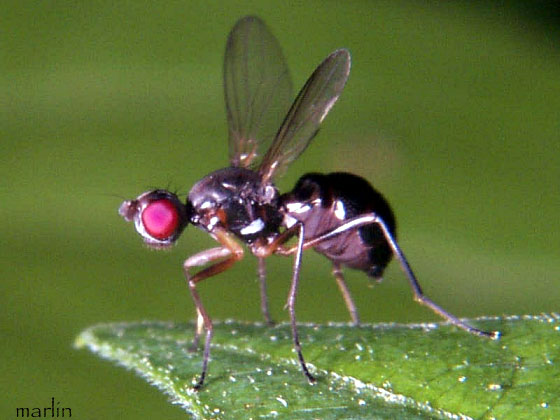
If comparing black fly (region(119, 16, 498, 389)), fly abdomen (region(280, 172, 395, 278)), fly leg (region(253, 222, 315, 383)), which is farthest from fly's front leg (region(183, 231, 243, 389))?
fly abdomen (region(280, 172, 395, 278))

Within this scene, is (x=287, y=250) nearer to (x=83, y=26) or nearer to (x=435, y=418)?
(x=435, y=418)

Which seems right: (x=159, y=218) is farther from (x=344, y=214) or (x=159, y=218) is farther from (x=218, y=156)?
(x=218, y=156)

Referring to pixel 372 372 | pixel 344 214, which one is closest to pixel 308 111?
pixel 344 214

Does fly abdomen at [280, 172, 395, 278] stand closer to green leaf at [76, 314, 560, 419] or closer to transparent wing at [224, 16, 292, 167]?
transparent wing at [224, 16, 292, 167]

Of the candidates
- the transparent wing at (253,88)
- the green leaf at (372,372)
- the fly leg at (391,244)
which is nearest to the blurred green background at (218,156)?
the transparent wing at (253,88)

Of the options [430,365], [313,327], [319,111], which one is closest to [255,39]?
[319,111]

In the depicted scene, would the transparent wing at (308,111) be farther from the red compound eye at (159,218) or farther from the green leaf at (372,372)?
the green leaf at (372,372)

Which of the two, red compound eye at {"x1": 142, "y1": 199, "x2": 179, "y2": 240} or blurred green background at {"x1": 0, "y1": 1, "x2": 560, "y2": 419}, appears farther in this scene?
blurred green background at {"x1": 0, "y1": 1, "x2": 560, "y2": 419}
